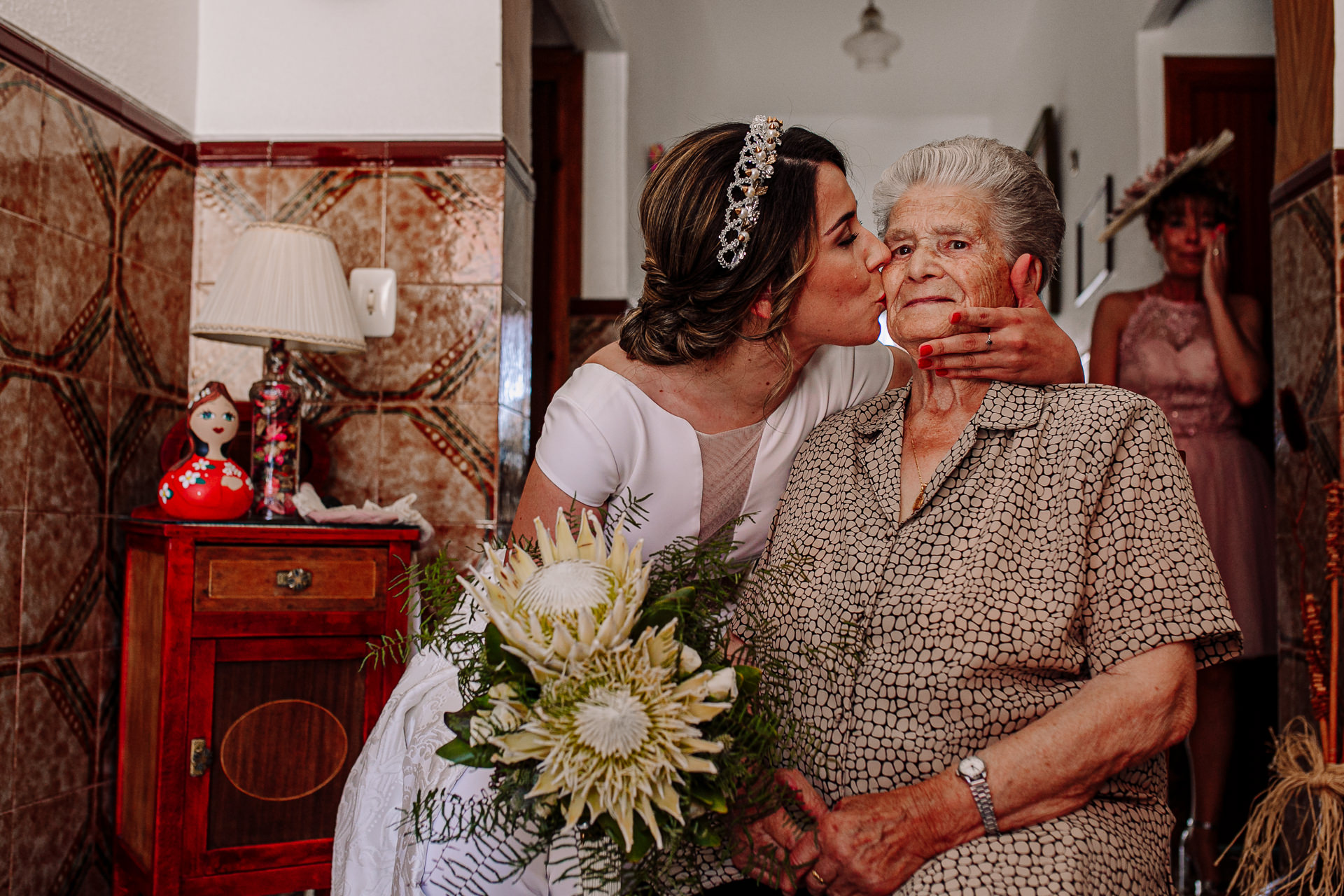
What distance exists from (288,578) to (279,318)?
1.84 ft

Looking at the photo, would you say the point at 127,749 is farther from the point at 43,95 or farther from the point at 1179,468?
the point at 1179,468

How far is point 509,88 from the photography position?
2812mm

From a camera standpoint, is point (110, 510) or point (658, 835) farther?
point (110, 510)

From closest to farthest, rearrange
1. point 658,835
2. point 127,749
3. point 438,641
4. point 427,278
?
point 658,835, point 438,641, point 127,749, point 427,278

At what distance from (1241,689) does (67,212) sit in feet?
11.9

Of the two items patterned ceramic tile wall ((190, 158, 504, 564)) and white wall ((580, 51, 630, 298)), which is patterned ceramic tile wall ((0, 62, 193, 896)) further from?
white wall ((580, 51, 630, 298))

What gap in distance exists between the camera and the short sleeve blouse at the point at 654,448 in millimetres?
1692

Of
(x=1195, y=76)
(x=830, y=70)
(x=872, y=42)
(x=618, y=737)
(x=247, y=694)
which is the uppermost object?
(x=830, y=70)

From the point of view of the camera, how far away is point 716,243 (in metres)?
1.66

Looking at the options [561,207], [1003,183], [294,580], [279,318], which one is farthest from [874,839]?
[561,207]

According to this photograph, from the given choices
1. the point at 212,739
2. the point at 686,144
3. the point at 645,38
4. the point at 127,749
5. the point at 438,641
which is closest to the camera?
the point at 438,641

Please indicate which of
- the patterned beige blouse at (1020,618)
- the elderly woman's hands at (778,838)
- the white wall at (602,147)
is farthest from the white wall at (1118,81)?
the elderly woman's hands at (778,838)


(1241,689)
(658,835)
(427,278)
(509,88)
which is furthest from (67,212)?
(1241,689)

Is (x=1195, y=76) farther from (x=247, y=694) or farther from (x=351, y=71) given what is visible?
(x=247, y=694)
